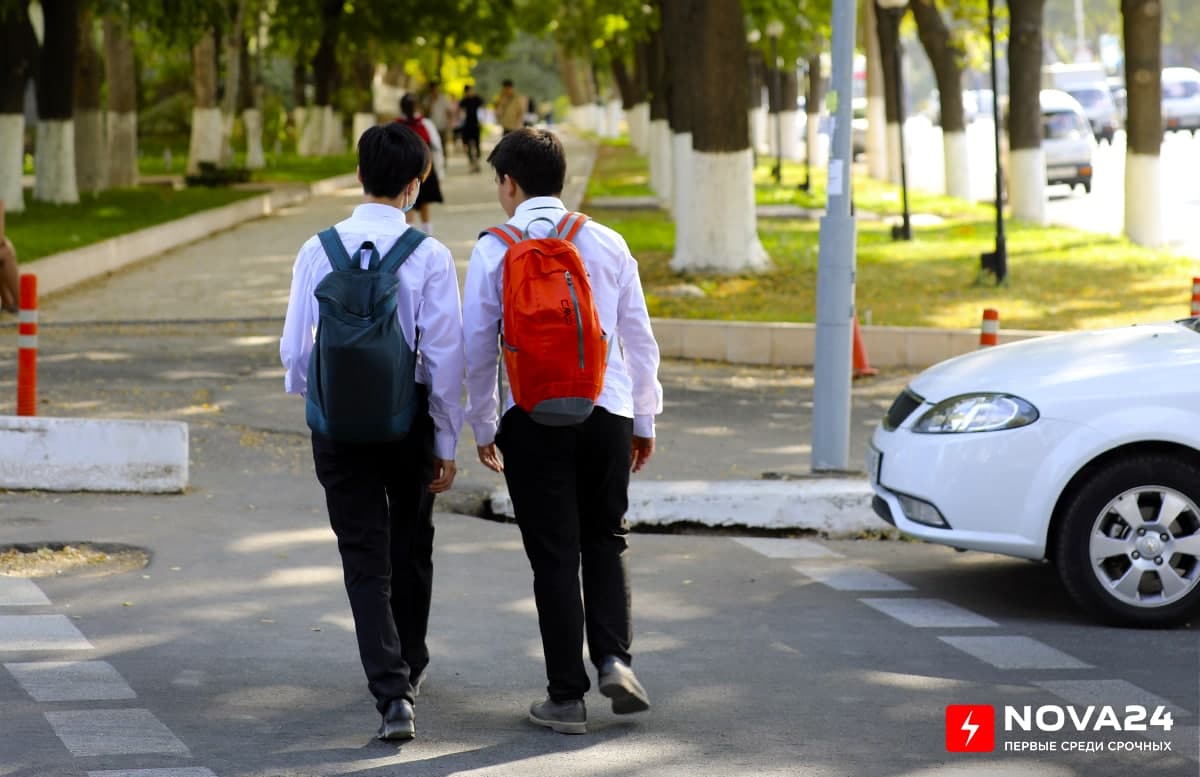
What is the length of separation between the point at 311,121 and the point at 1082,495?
4977 centimetres

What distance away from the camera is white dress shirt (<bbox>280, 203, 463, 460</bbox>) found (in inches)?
209

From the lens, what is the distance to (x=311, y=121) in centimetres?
5512

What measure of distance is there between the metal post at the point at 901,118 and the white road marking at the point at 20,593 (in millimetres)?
17766

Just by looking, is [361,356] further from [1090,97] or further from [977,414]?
[1090,97]

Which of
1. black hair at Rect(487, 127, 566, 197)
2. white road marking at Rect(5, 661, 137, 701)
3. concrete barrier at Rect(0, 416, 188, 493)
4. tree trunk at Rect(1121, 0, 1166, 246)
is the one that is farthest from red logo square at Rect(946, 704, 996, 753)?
tree trunk at Rect(1121, 0, 1166, 246)

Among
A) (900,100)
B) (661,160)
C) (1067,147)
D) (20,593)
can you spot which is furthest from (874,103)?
Result: (20,593)

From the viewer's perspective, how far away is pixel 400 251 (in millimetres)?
5289

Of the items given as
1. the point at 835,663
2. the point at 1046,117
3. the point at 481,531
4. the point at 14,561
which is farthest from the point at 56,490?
the point at 1046,117

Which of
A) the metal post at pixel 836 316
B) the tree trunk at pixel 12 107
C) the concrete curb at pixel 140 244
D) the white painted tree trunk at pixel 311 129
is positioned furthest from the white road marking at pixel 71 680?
the white painted tree trunk at pixel 311 129

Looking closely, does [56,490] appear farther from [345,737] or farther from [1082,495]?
[1082,495]

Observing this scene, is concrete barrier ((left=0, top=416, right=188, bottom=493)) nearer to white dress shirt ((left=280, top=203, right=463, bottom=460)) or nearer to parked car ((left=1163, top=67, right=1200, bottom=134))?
white dress shirt ((left=280, top=203, right=463, bottom=460))

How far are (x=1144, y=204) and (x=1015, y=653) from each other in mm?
17437

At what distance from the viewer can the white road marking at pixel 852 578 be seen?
7.86m

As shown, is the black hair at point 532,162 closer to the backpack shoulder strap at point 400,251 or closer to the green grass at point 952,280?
the backpack shoulder strap at point 400,251
